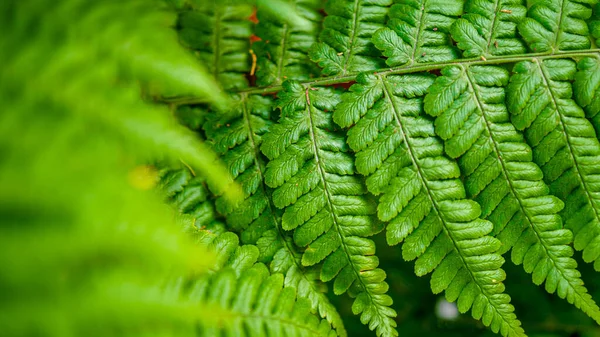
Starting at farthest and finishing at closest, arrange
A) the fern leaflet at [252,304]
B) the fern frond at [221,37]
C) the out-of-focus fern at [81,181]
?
the fern frond at [221,37] → the fern leaflet at [252,304] → the out-of-focus fern at [81,181]

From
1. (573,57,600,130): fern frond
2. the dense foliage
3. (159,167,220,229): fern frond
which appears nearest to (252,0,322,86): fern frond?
the dense foliage

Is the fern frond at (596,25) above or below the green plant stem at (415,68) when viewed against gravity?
above

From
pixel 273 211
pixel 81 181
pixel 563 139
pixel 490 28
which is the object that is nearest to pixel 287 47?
pixel 273 211

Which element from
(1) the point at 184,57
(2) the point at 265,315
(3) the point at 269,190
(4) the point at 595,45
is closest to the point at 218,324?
(2) the point at 265,315

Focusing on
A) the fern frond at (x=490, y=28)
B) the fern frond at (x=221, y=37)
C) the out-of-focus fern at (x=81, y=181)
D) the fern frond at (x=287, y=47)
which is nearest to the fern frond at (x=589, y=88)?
the fern frond at (x=490, y=28)

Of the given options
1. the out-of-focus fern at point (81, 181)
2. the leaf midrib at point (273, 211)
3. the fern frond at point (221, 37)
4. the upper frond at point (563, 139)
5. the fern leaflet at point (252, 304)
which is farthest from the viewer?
the fern frond at point (221, 37)

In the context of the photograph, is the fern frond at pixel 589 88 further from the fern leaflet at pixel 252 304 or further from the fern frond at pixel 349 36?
the fern leaflet at pixel 252 304

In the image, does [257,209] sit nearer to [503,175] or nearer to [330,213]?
[330,213]
